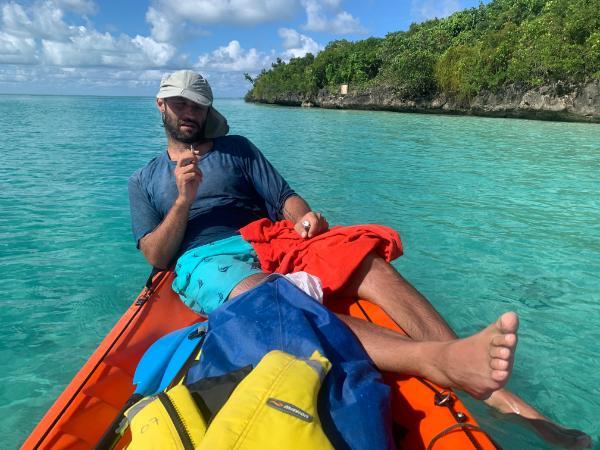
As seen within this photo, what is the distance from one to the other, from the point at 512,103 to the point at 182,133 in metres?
32.9

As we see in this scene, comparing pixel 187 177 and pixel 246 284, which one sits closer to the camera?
pixel 246 284

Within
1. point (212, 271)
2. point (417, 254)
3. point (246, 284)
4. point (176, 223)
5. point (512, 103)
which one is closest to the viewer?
point (246, 284)

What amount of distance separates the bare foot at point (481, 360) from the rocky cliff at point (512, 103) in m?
30.3

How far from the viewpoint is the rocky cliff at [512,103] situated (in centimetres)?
2703

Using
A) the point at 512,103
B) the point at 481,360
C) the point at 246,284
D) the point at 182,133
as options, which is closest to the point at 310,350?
the point at 481,360

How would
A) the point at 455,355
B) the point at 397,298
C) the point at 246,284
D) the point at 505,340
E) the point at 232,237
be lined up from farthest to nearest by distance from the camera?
the point at 232,237 → the point at 246,284 → the point at 397,298 → the point at 455,355 → the point at 505,340

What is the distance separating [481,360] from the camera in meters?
1.49

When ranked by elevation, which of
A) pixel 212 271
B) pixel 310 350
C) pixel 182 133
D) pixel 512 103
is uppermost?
pixel 182 133

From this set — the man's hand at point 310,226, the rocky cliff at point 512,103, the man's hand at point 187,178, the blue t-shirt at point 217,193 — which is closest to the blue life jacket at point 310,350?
the man's hand at point 310,226

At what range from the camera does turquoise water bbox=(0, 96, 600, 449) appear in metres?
3.07

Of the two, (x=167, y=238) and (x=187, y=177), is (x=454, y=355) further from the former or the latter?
(x=167, y=238)

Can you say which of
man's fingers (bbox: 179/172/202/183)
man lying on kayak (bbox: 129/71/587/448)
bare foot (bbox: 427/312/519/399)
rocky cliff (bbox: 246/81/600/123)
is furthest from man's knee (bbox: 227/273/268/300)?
rocky cliff (bbox: 246/81/600/123)

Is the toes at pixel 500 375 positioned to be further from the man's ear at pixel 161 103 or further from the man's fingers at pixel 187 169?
the man's ear at pixel 161 103

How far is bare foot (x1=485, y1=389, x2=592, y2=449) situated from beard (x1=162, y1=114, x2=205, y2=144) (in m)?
2.15
